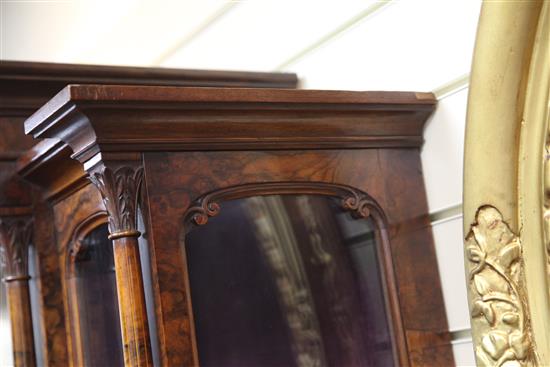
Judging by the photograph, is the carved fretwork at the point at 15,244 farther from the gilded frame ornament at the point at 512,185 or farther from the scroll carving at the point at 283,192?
the gilded frame ornament at the point at 512,185

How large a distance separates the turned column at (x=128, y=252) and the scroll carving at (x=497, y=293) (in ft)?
1.18

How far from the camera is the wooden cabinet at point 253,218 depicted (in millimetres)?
1065

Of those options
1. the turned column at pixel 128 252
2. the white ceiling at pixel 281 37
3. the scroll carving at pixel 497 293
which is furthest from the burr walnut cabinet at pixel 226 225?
the scroll carving at pixel 497 293

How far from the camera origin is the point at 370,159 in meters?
1.25

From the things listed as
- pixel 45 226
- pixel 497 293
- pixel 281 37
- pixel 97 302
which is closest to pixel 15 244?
pixel 45 226

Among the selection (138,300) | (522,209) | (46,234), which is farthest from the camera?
(46,234)

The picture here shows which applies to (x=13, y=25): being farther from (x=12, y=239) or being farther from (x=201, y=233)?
(x=201, y=233)

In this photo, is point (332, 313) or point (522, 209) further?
point (332, 313)

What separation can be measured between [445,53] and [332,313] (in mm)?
374

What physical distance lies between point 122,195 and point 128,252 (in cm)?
6

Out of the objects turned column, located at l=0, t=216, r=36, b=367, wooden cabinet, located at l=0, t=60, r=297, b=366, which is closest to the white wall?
wooden cabinet, located at l=0, t=60, r=297, b=366

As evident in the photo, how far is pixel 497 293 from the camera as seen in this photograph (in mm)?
948

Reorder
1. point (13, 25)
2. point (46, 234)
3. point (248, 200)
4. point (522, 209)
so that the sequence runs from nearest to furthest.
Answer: point (522, 209), point (248, 200), point (46, 234), point (13, 25)

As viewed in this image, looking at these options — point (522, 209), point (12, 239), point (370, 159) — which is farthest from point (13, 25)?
point (522, 209)
